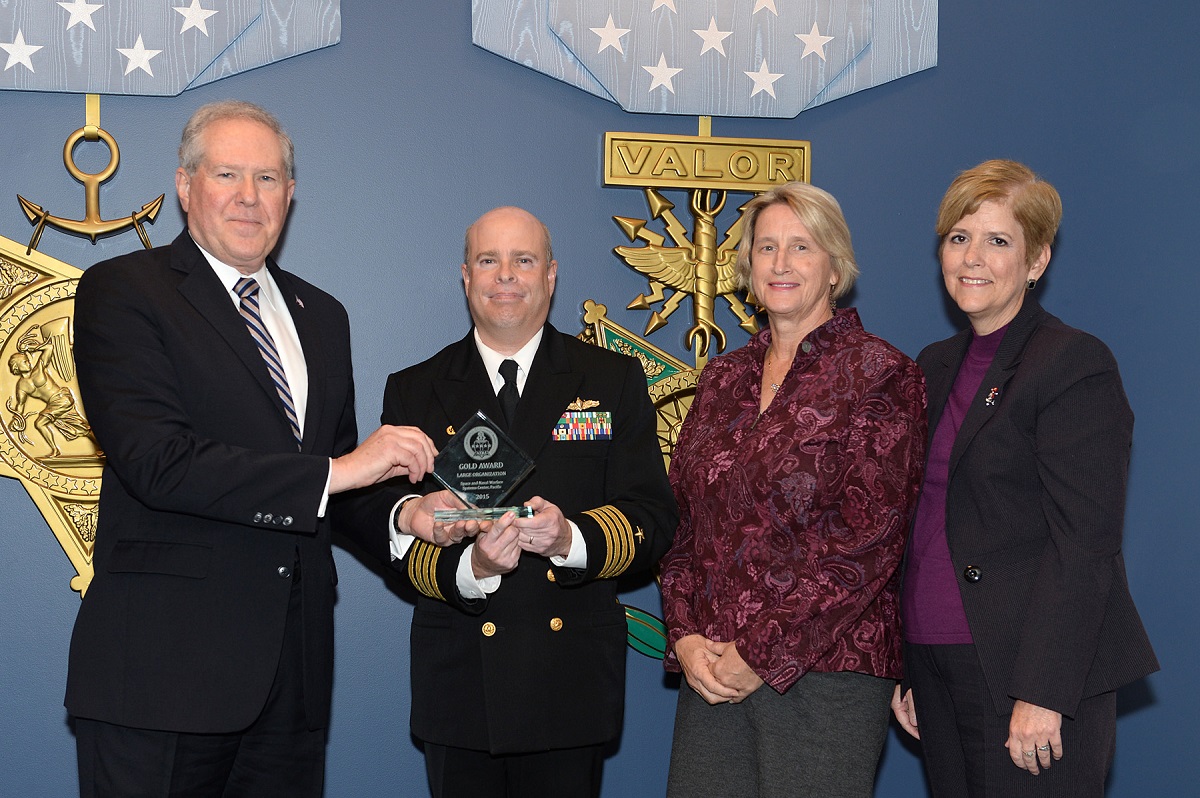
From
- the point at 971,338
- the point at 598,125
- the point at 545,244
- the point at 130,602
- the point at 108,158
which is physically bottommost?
the point at 130,602

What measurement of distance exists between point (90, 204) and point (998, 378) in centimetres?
244

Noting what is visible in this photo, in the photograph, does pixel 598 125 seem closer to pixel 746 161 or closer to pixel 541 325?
pixel 746 161

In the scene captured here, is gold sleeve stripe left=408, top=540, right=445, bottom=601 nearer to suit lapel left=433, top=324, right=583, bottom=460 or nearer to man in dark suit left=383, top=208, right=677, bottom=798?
man in dark suit left=383, top=208, right=677, bottom=798

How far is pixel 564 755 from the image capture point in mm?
2488

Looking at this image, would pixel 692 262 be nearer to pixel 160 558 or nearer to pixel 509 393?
pixel 509 393

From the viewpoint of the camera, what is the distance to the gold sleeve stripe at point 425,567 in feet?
8.11

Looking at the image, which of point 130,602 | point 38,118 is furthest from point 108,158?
point 130,602

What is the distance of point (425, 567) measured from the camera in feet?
8.18

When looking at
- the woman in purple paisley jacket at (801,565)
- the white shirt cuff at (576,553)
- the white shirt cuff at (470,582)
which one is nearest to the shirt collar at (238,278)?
the white shirt cuff at (470,582)

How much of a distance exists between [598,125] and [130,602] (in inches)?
79.3

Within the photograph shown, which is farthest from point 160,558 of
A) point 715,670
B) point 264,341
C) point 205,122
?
point 715,670

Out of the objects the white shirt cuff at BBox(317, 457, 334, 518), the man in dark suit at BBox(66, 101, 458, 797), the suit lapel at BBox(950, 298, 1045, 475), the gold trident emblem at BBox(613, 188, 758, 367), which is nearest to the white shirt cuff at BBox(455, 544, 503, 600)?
the man in dark suit at BBox(66, 101, 458, 797)

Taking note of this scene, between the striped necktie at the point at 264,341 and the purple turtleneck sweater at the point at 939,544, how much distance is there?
1369mm

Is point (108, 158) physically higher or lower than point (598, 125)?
lower
